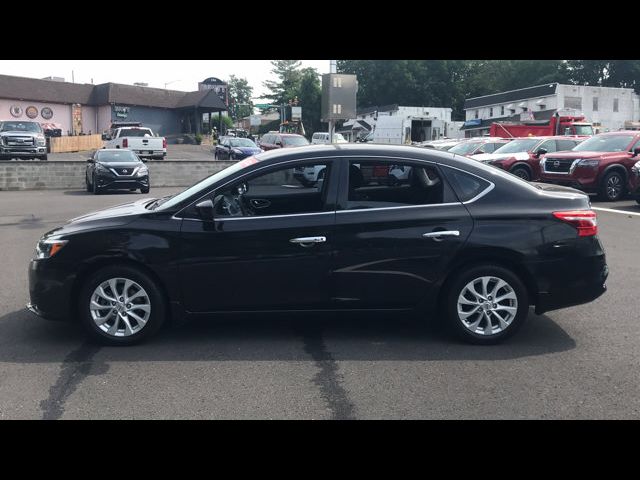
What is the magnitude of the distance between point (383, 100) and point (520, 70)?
18.8m

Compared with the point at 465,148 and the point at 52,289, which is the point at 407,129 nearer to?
the point at 465,148

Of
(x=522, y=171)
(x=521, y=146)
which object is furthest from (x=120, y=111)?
(x=522, y=171)

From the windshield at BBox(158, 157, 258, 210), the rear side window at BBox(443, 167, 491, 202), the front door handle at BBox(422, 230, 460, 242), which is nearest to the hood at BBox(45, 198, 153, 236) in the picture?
the windshield at BBox(158, 157, 258, 210)

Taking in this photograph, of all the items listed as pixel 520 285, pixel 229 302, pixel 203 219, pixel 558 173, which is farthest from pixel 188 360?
pixel 558 173

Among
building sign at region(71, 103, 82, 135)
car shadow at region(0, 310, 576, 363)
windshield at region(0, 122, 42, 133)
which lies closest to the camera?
car shadow at region(0, 310, 576, 363)

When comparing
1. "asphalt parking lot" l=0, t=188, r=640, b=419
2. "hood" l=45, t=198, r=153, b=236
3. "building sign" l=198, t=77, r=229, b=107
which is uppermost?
"building sign" l=198, t=77, r=229, b=107

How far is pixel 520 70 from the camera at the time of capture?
3526 inches

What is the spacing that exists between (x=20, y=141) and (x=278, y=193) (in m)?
26.0

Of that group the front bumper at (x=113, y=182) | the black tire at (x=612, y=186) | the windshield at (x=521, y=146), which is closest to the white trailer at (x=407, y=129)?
the windshield at (x=521, y=146)

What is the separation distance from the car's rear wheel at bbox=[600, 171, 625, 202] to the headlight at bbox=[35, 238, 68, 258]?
15.0 m

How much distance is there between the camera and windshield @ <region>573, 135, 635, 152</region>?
58.1 ft

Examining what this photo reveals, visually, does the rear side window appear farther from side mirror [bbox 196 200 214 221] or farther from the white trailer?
the white trailer

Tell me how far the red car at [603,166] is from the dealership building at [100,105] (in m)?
41.4
